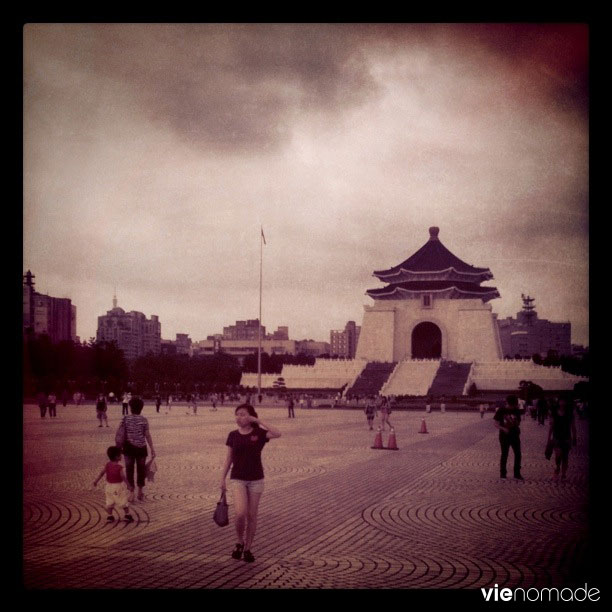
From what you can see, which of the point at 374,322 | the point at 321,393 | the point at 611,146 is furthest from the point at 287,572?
the point at 374,322

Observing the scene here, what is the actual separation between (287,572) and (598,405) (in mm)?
3215

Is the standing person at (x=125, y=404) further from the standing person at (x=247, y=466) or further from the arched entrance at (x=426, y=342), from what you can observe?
the arched entrance at (x=426, y=342)

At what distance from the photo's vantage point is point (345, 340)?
464 ft

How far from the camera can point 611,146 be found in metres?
6.35

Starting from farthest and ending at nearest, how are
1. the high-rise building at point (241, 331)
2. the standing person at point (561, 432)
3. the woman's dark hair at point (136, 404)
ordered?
the high-rise building at point (241, 331), the standing person at point (561, 432), the woman's dark hair at point (136, 404)

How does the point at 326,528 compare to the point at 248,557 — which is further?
the point at 326,528

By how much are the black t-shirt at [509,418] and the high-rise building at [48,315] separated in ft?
23.6

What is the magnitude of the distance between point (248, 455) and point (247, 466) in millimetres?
103

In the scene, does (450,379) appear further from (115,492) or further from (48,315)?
(115,492)

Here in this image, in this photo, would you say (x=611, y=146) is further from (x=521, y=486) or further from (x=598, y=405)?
(x=521, y=486)

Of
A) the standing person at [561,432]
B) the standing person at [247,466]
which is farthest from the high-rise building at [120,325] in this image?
the standing person at [561,432]

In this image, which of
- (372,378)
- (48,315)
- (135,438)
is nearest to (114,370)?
(48,315)

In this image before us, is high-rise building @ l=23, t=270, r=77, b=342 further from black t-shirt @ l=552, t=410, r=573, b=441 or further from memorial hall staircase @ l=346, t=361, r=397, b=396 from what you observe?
memorial hall staircase @ l=346, t=361, r=397, b=396

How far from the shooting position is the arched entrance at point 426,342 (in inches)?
2859
